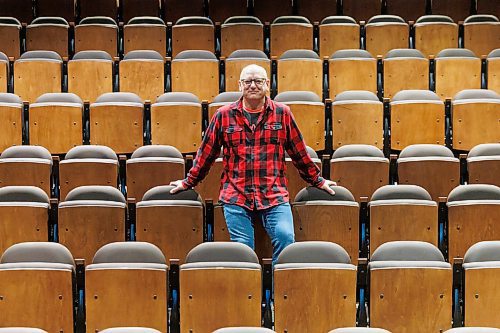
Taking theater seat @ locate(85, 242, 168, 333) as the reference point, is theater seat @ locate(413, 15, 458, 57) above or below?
above

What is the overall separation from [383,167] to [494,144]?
24 centimetres

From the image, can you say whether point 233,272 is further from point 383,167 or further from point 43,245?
point 383,167

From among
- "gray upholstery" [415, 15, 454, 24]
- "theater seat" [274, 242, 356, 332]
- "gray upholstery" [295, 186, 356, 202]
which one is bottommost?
"theater seat" [274, 242, 356, 332]

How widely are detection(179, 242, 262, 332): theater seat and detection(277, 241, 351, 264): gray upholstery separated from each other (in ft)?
0.27

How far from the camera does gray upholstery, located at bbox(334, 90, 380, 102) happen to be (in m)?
2.17

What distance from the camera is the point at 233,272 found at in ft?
4.58

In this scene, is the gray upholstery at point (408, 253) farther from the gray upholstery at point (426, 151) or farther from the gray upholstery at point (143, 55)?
the gray upholstery at point (143, 55)

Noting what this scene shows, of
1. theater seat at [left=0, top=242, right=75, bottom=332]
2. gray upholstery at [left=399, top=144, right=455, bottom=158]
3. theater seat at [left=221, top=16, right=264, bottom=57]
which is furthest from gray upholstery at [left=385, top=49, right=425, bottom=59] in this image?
theater seat at [left=0, top=242, right=75, bottom=332]

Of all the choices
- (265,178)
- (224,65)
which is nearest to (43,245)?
(265,178)

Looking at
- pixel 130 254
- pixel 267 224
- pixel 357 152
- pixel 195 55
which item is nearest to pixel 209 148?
pixel 267 224

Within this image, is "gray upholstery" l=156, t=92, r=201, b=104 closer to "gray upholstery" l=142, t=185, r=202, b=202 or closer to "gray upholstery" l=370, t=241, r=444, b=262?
"gray upholstery" l=142, t=185, r=202, b=202

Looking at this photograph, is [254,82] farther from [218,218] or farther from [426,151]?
[426,151]

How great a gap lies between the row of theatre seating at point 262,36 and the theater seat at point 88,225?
1.05 m

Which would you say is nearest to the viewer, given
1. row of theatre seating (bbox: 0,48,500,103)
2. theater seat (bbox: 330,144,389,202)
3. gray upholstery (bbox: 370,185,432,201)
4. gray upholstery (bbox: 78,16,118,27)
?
gray upholstery (bbox: 370,185,432,201)
